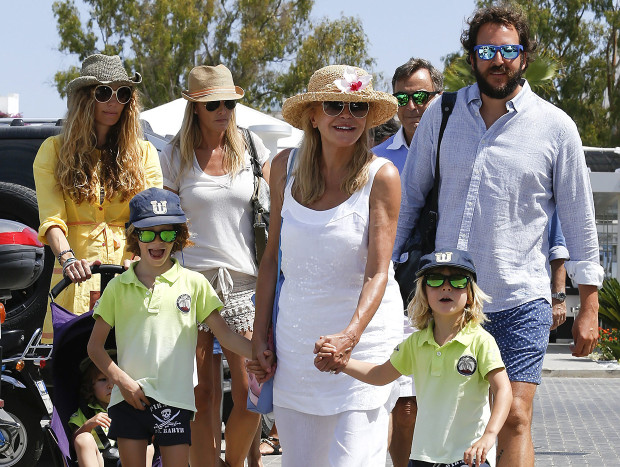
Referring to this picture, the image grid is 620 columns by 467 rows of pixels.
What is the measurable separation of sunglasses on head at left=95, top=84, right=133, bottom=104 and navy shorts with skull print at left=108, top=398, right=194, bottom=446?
1.54 m

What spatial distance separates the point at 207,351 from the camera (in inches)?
227

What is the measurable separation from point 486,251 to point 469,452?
3.48 ft

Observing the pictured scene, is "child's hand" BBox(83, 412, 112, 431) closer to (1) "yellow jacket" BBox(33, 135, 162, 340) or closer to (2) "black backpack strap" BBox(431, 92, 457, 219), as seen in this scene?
(1) "yellow jacket" BBox(33, 135, 162, 340)

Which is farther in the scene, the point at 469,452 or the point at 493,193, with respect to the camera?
the point at 493,193

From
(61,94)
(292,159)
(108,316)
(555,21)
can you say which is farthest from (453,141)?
(555,21)

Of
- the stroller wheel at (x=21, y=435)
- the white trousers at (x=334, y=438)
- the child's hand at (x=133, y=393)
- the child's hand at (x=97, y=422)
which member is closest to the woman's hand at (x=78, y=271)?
the child's hand at (x=133, y=393)

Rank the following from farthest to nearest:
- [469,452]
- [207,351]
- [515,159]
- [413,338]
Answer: [207,351]
[515,159]
[413,338]
[469,452]

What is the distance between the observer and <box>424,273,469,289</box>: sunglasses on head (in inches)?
175

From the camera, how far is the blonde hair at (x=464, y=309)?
4.50m

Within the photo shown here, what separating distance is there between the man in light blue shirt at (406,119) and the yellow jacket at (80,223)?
1.52 m

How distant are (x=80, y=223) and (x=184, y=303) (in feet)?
2.59

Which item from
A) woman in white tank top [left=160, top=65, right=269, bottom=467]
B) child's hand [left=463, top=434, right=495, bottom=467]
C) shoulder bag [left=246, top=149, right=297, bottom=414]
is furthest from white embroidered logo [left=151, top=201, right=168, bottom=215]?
child's hand [left=463, top=434, right=495, bottom=467]

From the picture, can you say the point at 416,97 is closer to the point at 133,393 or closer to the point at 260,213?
the point at 260,213

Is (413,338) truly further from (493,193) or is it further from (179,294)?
(179,294)
